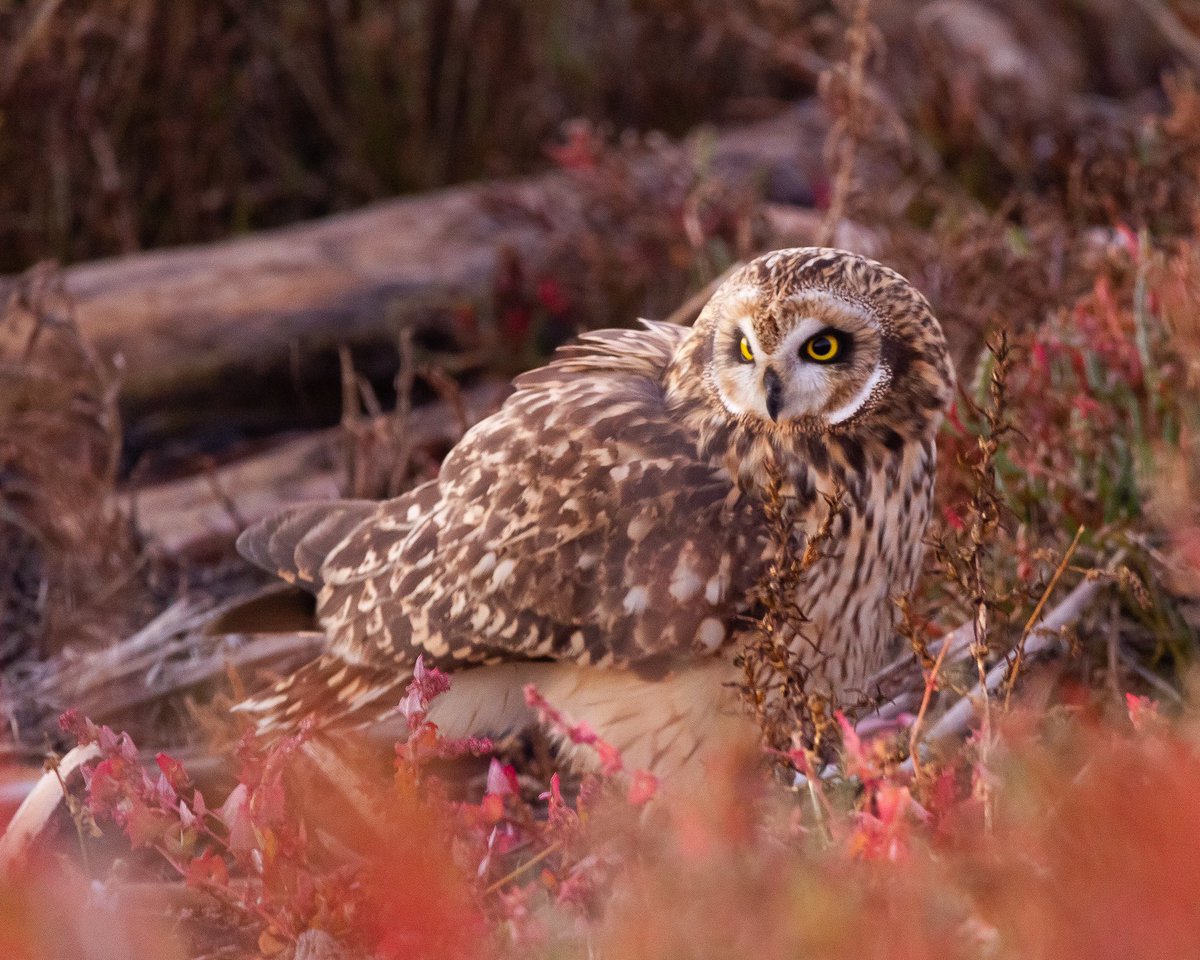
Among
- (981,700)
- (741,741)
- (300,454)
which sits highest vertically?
(981,700)

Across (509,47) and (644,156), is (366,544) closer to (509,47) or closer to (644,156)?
(644,156)

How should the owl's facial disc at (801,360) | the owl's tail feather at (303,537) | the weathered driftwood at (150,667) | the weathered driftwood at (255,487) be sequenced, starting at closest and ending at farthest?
1. the owl's facial disc at (801,360)
2. the owl's tail feather at (303,537)
3. the weathered driftwood at (150,667)
4. the weathered driftwood at (255,487)

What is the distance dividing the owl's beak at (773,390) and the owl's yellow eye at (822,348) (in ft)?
0.18

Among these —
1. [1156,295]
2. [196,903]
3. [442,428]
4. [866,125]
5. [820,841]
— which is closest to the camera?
[820,841]

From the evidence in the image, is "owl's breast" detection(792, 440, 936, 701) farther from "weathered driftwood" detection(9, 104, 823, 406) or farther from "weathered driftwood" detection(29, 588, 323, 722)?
"weathered driftwood" detection(9, 104, 823, 406)

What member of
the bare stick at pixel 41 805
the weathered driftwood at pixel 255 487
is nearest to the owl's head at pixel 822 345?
the bare stick at pixel 41 805

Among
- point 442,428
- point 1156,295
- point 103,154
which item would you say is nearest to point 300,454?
point 442,428

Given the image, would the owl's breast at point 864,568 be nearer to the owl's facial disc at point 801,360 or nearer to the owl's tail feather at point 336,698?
the owl's facial disc at point 801,360

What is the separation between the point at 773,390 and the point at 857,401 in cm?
16

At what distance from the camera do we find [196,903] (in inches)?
90.7

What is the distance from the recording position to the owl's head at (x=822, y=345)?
2.14 meters

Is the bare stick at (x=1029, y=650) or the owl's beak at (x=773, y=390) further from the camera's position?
the bare stick at (x=1029, y=650)

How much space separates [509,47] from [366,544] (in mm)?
3816

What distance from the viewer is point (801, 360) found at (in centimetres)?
218
